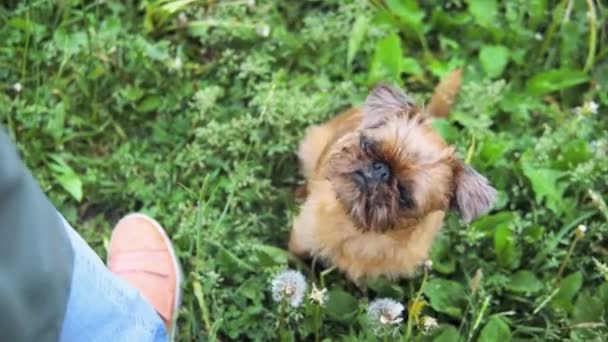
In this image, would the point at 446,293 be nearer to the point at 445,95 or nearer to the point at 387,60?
the point at 445,95

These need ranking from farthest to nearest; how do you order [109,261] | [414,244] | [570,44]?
[570,44] < [109,261] < [414,244]

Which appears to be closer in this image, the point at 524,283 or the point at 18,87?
the point at 524,283

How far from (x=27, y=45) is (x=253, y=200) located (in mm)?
1030

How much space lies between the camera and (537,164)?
3.24 meters

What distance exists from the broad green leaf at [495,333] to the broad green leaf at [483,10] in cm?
130

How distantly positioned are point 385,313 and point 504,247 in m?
0.73

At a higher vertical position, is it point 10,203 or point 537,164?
point 10,203

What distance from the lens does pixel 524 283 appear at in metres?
3.05

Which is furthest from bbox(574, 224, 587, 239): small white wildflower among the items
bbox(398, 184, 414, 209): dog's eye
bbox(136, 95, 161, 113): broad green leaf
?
bbox(136, 95, 161, 113): broad green leaf

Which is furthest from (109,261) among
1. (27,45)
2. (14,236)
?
(14,236)

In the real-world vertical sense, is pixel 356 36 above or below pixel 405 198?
above

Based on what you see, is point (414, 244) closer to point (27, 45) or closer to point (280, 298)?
point (280, 298)

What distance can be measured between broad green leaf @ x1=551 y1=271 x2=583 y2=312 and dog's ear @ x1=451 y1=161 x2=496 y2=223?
545 mm

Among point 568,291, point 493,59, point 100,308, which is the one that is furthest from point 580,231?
point 100,308
